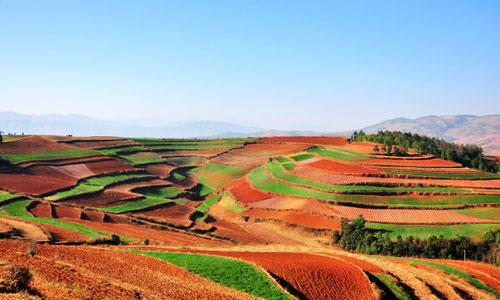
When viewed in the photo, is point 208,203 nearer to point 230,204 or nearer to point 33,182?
point 230,204

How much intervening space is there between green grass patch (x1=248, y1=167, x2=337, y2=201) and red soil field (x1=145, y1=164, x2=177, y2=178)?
834 inches

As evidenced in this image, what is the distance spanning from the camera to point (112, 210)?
202 feet

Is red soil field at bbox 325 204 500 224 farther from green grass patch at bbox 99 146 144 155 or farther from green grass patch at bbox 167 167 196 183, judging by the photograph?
green grass patch at bbox 99 146 144 155

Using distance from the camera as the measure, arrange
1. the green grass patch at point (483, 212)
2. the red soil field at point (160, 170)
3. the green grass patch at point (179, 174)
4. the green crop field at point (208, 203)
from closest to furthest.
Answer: the green grass patch at point (483, 212), the green crop field at point (208, 203), the red soil field at point (160, 170), the green grass patch at point (179, 174)

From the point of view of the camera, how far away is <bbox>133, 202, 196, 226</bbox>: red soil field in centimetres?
5967

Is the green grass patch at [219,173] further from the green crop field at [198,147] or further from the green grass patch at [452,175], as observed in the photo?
the green grass patch at [452,175]

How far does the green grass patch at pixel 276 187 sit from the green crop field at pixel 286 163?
4672mm

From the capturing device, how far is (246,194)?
8231 cm

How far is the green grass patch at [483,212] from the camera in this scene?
2203 inches

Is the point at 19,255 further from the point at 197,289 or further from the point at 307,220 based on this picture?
the point at 307,220

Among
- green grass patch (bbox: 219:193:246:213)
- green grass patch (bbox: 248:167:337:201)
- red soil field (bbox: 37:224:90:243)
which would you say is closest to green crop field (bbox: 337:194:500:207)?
green grass patch (bbox: 248:167:337:201)

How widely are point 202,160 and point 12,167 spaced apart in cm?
5706

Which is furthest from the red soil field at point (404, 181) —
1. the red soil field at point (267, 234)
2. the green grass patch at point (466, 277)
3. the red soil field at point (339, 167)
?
the green grass patch at point (466, 277)

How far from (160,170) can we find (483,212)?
71.8 meters
